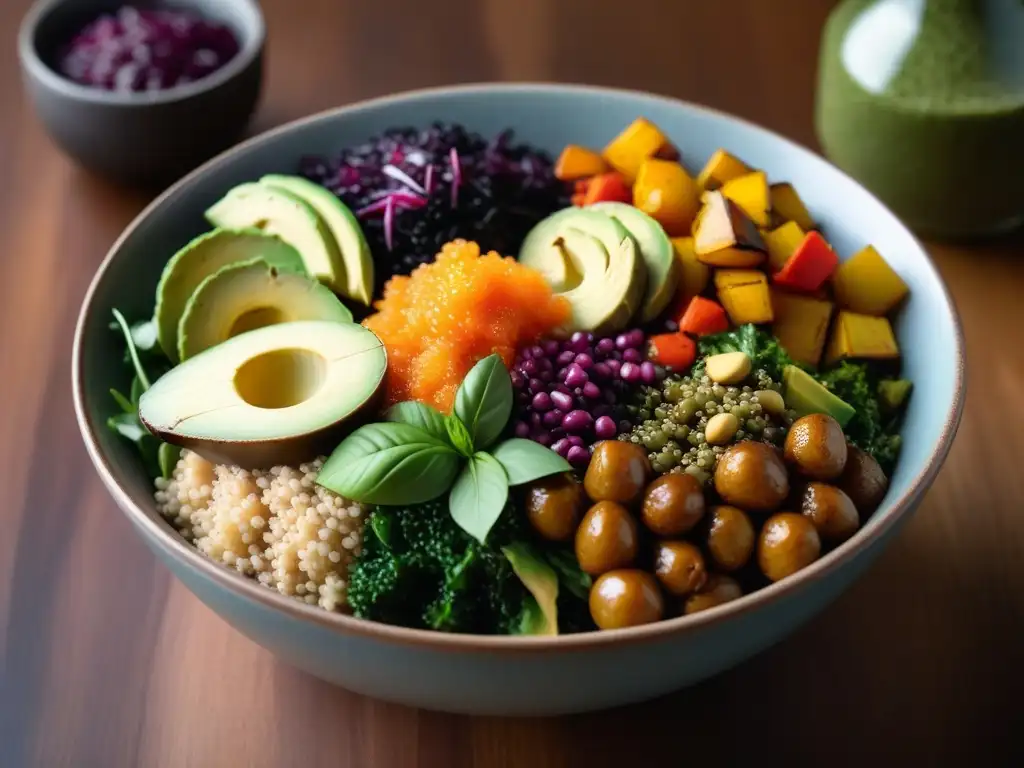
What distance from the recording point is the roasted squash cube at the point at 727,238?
1535 mm

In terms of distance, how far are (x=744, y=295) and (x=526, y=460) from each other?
1.64 ft

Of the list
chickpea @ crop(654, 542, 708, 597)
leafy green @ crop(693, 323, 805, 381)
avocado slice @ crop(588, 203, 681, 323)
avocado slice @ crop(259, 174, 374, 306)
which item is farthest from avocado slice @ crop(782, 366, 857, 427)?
avocado slice @ crop(259, 174, 374, 306)

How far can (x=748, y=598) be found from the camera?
1.08 meters

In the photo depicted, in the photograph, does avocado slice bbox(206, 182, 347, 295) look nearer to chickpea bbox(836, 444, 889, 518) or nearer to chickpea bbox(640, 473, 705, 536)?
chickpea bbox(640, 473, 705, 536)

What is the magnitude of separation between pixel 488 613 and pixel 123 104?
1.22m

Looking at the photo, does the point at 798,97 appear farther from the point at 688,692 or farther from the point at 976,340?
the point at 688,692

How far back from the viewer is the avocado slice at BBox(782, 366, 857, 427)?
1420 millimetres

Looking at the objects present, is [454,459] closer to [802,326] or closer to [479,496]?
[479,496]

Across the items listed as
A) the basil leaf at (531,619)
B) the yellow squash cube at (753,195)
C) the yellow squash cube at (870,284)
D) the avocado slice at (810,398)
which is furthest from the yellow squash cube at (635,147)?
the basil leaf at (531,619)

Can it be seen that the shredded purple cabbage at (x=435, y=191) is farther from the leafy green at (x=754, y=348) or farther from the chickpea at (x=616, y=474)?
the chickpea at (x=616, y=474)

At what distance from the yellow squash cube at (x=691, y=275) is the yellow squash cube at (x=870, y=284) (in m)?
0.21

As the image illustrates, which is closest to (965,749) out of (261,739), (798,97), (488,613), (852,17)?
(488,613)

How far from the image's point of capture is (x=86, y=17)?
2.13 metres

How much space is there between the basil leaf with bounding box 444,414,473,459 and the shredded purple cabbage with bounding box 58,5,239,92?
1.11 m
